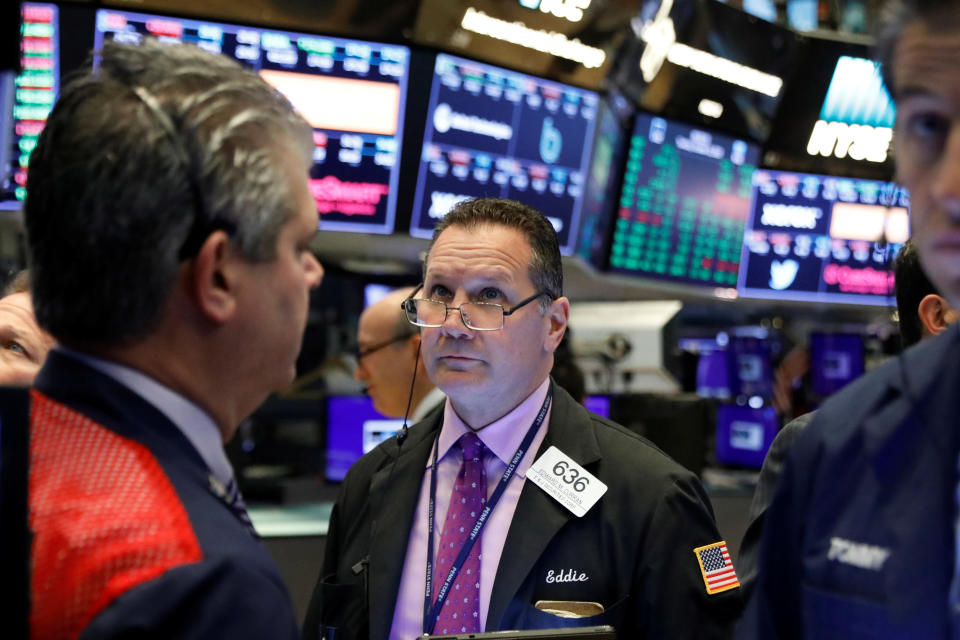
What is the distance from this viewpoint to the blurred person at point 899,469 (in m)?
0.90

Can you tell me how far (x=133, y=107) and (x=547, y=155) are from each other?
3.32 meters

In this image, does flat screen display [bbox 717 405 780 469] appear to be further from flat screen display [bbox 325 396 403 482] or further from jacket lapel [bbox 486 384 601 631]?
jacket lapel [bbox 486 384 601 631]

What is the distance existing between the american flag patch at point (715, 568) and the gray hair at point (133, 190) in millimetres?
1136

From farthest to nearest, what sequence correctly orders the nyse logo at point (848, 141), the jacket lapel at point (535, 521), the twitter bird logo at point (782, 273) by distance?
the twitter bird logo at point (782, 273) < the nyse logo at point (848, 141) < the jacket lapel at point (535, 521)

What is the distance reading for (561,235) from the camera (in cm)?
427

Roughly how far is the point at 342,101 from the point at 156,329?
288cm

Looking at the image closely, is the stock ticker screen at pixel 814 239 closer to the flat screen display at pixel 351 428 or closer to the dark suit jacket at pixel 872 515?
the flat screen display at pixel 351 428

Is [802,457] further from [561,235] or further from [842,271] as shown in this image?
[842,271]

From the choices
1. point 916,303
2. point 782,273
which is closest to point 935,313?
point 916,303

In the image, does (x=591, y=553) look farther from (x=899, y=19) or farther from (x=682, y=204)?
(x=682, y=204)

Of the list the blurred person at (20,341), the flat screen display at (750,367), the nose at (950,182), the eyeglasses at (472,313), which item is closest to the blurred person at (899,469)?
the nose at (950,182)

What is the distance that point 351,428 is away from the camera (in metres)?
3.98

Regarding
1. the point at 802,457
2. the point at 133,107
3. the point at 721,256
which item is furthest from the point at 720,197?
the point at 133,107

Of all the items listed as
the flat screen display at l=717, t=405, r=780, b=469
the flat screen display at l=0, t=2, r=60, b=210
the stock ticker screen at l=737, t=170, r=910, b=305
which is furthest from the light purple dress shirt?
the flat screen display at l=717, t=405, r=780, b=469
